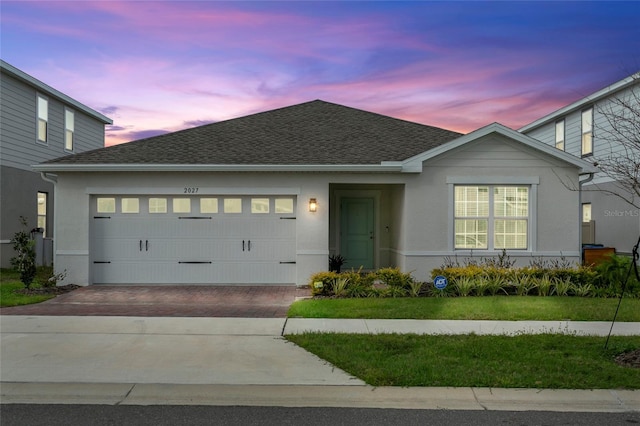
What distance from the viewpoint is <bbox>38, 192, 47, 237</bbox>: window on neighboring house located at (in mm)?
20656

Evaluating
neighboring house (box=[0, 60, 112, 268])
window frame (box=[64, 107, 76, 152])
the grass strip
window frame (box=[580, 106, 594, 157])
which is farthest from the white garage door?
window frame (box=[580, 106, 594, 157])

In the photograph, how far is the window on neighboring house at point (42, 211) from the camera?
2066 cm

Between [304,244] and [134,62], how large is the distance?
7710 mm

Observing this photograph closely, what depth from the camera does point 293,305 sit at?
1095 centimetres

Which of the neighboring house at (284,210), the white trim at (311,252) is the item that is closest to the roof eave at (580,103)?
the neighboring house at (284,210)

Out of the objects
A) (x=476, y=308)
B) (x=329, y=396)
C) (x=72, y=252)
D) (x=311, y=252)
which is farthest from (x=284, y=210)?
(x=329, y=396)

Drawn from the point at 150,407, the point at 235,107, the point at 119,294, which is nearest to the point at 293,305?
the point at 119,294

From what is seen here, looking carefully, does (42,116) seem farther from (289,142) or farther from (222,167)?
(289,142)

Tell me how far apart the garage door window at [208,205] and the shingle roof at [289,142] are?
1.09m

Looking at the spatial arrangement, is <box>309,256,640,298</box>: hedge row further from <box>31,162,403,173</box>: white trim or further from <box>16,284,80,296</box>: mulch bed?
<box>16,284,80,296</box>: mulch bed

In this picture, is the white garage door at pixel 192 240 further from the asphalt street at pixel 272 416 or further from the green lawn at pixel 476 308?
the asphalt street at pixel 272 416

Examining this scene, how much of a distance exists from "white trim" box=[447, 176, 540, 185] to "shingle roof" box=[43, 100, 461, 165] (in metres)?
1.54

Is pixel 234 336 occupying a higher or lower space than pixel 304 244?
lower

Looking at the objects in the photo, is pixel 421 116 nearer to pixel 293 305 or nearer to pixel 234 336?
pixel 293 305
